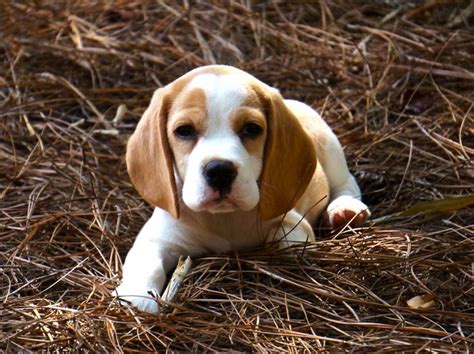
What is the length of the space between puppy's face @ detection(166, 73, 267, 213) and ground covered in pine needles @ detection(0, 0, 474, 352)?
1.46 feet

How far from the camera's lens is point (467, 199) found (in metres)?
5.16

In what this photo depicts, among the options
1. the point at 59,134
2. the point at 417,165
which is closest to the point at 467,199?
the point at 417,165

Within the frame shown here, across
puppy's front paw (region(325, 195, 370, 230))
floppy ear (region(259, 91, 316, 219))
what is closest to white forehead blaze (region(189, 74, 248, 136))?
floppy ear (region(259, 91, 316, 219))

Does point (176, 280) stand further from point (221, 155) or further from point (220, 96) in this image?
point (220, 96)

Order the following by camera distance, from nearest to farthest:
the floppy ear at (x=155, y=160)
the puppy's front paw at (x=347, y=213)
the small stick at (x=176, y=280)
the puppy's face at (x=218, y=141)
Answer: the puppy's face at (x=218, y=141), the small stick at (x=176, y=280), the floppy ear at (x=155, y=160), the puppy's front paw at (x=347, y=213)

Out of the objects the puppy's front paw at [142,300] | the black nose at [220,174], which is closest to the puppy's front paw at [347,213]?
the black nose at [220,174]

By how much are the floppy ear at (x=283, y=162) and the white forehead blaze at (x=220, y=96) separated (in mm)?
209

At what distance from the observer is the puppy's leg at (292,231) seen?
197 inches

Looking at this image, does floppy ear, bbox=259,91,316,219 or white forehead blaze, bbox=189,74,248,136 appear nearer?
white forehead blaze, bbox=189,74,248,136

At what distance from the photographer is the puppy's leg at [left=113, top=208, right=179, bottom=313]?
4.50 m

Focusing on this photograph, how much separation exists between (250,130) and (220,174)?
0.39 meters

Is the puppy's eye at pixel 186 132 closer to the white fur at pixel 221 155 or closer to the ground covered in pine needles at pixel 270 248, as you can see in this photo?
the white fur at pixel 221 155

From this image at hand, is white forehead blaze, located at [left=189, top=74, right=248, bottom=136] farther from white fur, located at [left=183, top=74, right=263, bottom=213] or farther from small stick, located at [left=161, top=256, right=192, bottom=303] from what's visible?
small stick, located at [left=161, top=256, right=192, bottom=303]

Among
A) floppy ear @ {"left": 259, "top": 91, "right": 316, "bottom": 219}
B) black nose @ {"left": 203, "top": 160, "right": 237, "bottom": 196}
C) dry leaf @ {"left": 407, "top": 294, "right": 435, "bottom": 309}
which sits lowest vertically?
dry leaf @ {"left": 407, "top": 294, "right": 435, "bottom": 309}
